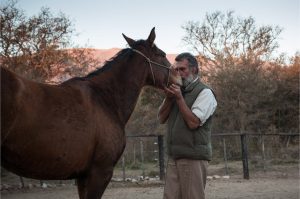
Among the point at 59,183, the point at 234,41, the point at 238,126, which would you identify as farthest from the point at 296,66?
the point at 59,183

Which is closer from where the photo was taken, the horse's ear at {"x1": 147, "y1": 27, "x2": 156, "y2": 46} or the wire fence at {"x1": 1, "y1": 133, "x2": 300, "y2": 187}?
the horse's ear at {"x1": 147, "y1": 27, "x2": 156, "y2": 46}

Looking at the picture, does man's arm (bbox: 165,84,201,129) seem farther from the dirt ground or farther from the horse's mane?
the dirt ground

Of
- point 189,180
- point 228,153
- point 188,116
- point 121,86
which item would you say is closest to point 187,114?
point 188,116

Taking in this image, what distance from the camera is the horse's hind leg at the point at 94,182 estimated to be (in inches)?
145

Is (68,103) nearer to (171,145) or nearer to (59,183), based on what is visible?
(171,145)

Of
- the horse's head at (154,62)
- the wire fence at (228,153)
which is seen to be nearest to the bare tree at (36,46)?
the wire fence at (228,153)

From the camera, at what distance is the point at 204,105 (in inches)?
152

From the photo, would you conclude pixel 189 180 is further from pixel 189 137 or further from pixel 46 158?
pixel 46 158

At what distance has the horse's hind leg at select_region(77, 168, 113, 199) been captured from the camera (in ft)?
12.1

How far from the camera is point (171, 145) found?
3988 mm

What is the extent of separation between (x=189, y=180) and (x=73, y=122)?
1.23m

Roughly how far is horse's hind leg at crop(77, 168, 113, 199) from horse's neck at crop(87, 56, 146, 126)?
0.60m

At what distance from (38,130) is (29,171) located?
1.24 feet

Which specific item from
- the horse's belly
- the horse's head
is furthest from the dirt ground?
the horse's belly
